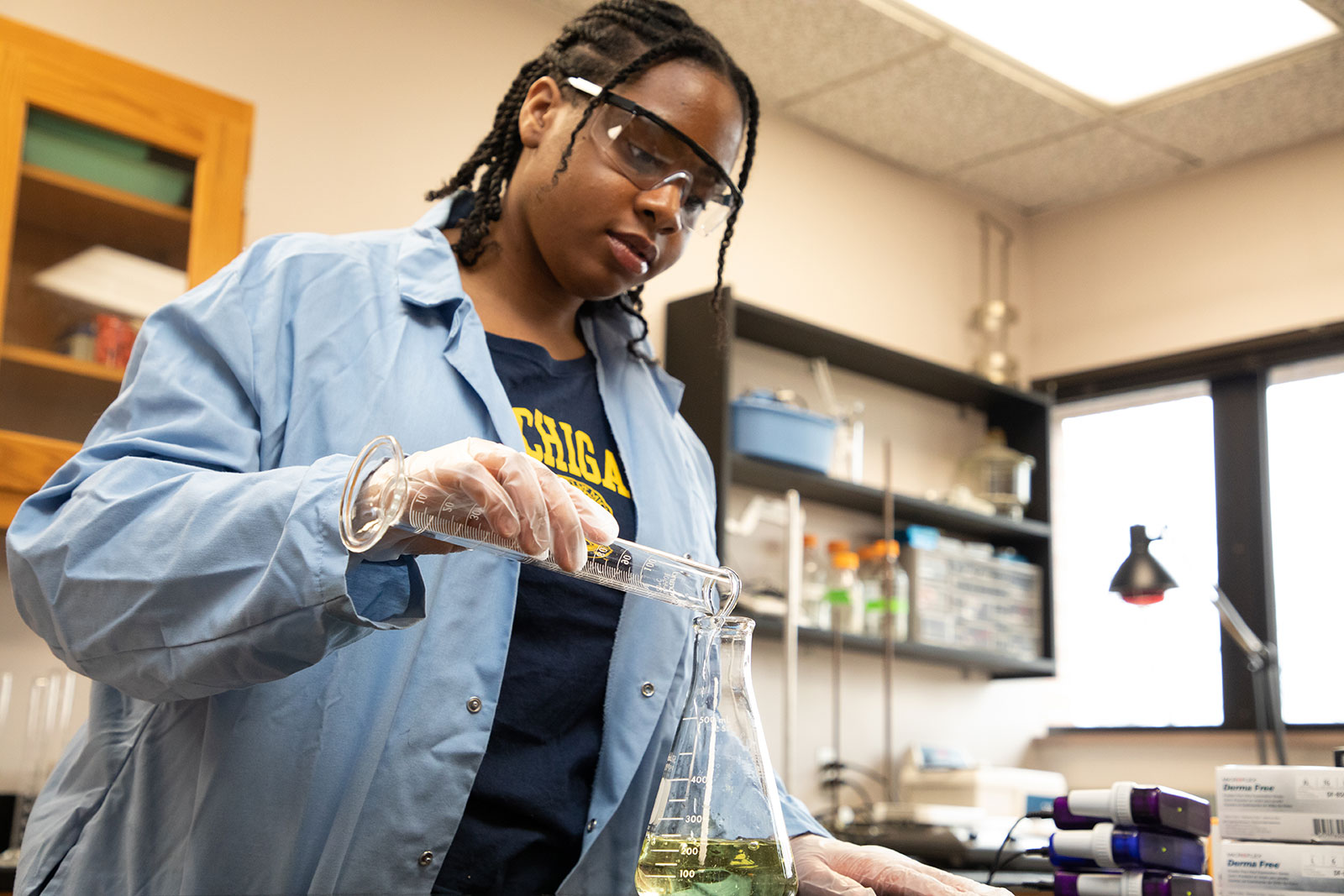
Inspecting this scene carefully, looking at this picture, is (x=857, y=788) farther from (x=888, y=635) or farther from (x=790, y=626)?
(x=790, y=626)

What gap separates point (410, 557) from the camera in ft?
2.52

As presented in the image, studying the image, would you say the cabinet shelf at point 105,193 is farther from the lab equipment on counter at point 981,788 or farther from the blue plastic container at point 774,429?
the lab equipment on counter at point 981,788

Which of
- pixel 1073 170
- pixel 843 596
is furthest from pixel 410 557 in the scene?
pixel 1073 170

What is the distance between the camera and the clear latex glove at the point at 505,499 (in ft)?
2.24

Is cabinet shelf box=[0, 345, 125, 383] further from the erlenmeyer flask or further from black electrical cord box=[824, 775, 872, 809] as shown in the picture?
black electrical cord box=[824, 775, 872, 809]

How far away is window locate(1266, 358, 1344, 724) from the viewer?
3482 mm

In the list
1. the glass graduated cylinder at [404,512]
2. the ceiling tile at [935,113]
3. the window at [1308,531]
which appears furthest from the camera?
the window at [1308,531]

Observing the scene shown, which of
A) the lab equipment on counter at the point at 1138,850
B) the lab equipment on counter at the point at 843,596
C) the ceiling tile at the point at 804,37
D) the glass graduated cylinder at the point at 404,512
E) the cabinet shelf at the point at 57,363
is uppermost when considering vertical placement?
the ceiling tile at the point at 804,37

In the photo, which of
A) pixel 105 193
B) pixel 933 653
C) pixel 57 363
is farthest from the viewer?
pixel 933 653

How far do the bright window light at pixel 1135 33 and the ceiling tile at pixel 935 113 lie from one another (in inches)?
5.9

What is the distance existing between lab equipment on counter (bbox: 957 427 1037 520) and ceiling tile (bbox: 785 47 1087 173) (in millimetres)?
946

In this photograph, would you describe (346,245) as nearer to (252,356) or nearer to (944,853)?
(252,356)

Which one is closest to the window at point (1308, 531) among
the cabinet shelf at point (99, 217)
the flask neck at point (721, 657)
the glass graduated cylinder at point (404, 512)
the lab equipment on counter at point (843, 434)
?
the lab equipment on counter at point (843, 434)

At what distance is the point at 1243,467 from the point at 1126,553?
0.45 m
